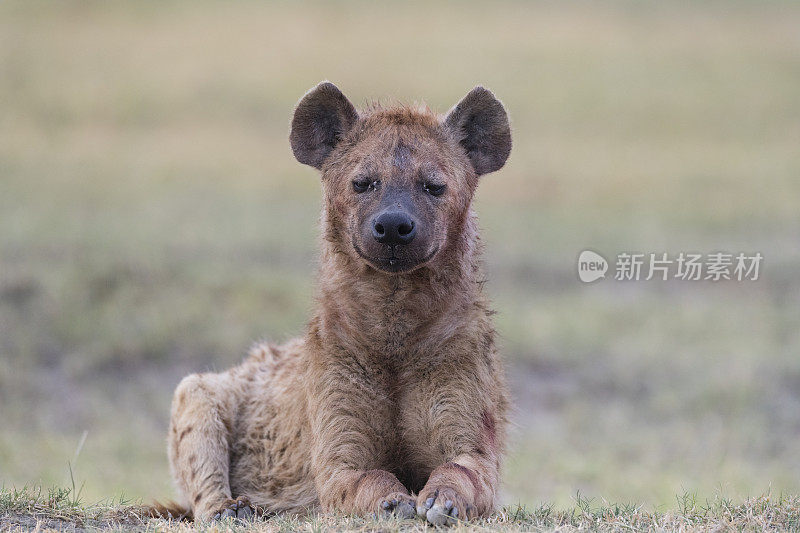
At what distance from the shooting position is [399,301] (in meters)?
5.84

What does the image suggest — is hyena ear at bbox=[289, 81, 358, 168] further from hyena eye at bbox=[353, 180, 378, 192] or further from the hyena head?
hyena eye at bbox=[353, 180, 378, 192]

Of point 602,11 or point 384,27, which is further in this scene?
point 602,11

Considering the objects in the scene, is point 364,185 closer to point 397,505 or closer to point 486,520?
point 397,505

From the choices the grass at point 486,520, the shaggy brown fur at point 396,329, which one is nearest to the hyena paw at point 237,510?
the shaggy brown fur at point 396,329

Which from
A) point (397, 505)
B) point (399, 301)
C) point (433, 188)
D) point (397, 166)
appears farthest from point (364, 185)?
point (397, 505)

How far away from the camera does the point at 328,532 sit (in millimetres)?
4969

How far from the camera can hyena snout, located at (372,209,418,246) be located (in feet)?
17.7

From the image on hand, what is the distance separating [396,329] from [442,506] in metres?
1.05

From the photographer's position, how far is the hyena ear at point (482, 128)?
6.27 meters

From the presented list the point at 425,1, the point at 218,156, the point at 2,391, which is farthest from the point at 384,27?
the point at 2,391

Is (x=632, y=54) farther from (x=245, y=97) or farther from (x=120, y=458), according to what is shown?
(x=120, y=458)

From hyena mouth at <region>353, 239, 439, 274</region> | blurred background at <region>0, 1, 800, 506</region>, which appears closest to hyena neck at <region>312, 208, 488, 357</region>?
hyena mouth at <region>353, 239, 439, 274</region>

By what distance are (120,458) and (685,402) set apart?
214 inches

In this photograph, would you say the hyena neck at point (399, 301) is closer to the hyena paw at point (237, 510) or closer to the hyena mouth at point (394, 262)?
the hyena mouth at point (394, 262)
